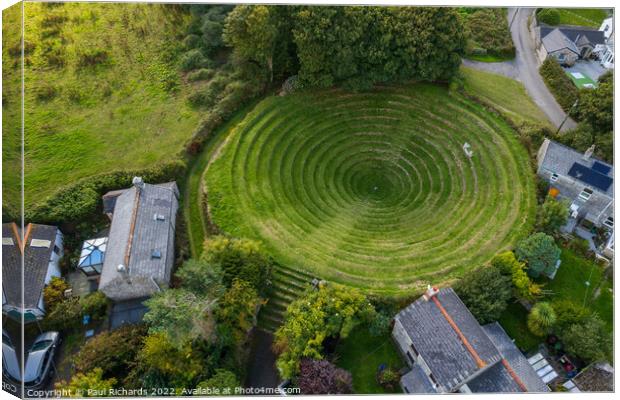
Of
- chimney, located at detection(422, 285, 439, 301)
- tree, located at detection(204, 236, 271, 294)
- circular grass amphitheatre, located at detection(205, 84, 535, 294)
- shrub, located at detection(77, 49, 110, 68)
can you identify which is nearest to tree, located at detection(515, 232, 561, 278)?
circular grass amphitheatre, located at detection(205, 84, 535, 294)

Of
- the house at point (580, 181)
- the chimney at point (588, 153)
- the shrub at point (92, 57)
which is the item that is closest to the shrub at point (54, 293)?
the shrub at point (92, 57)

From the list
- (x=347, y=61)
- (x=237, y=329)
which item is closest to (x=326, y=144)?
(x=347, y=61)

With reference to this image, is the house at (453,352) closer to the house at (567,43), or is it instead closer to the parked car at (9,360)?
the parked car at (9,360)

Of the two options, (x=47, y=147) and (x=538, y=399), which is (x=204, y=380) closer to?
(x=538, y=399)

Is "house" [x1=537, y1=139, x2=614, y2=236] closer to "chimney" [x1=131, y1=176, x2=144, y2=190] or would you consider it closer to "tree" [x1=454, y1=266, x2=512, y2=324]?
"tree" [x1=454, y1=266, x2=512, y2=324]

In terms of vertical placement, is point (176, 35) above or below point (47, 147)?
A: above

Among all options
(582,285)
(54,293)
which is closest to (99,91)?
(54,293)
